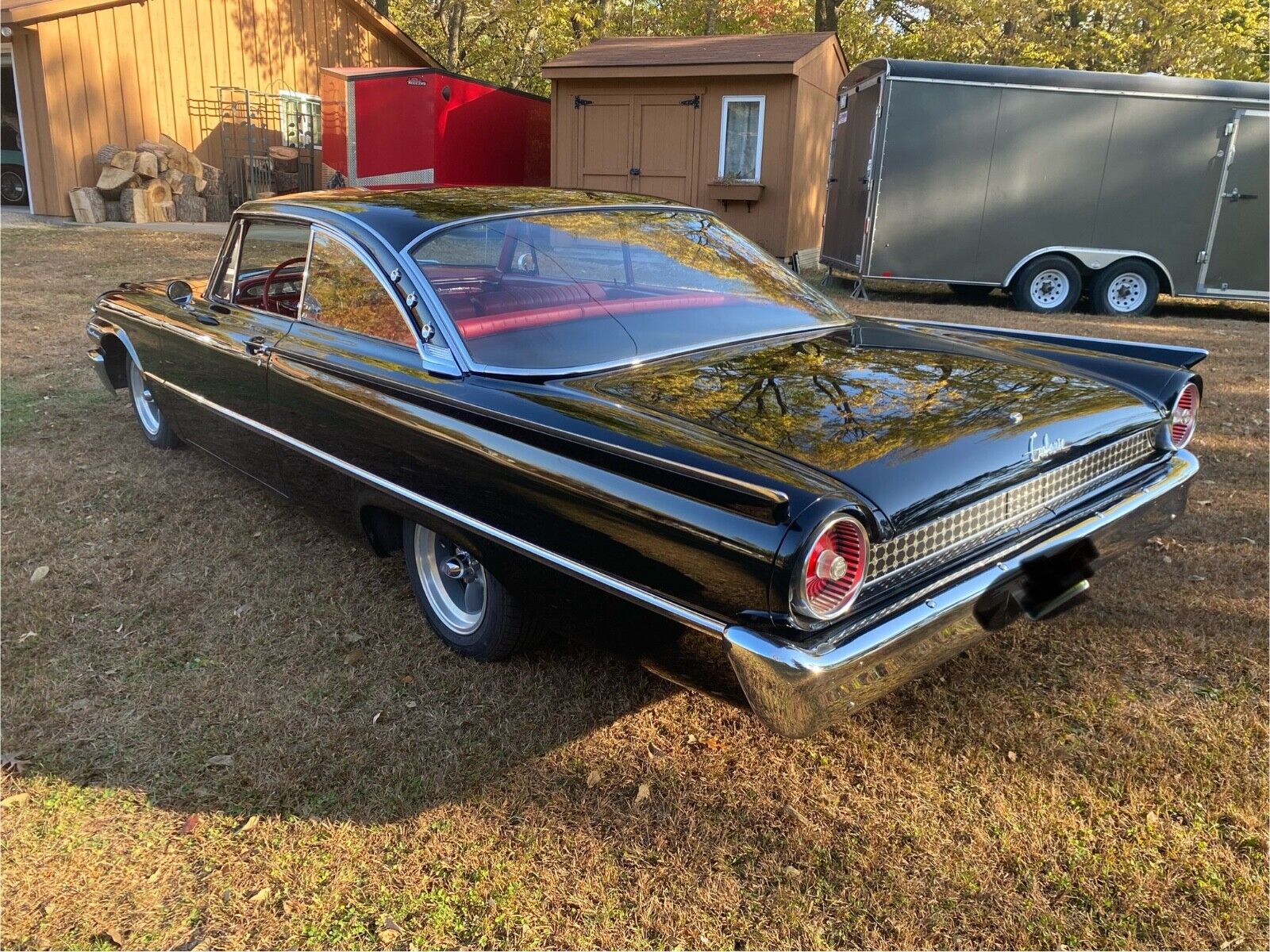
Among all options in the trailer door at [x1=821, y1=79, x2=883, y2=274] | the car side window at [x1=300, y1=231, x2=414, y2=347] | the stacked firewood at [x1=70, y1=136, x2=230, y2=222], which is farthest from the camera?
the stacked firewood at [x1=70, y1=136, x2=230, y2=222]


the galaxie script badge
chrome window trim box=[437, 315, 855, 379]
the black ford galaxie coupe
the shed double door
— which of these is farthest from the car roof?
the shed double door

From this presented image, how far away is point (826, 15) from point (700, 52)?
42.1 feet

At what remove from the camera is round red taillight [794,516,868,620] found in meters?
1.95

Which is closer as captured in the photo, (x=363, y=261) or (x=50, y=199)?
(x=363, y=261)

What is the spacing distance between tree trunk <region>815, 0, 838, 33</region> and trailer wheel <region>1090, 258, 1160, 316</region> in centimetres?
1644

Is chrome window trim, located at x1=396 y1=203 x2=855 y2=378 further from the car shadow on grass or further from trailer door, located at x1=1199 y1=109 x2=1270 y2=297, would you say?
trailer door, located at x1=1199 y1=109 x2=1270 y2=297

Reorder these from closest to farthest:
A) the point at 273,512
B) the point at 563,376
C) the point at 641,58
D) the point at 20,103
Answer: the point at 563,376 < the point at 273,512 < the point at 641,58 < the point at 20,103

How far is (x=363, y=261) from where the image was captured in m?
3.11

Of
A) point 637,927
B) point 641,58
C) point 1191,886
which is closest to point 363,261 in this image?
point 637,927

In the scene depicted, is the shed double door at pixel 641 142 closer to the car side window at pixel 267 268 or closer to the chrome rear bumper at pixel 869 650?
the car side window at pixel 267 268

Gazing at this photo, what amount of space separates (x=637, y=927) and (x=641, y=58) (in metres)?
13.3

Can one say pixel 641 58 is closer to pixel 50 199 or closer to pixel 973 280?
pixel 973 280

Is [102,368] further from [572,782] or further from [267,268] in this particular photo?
[572,782]

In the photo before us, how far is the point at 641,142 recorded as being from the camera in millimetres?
13758
